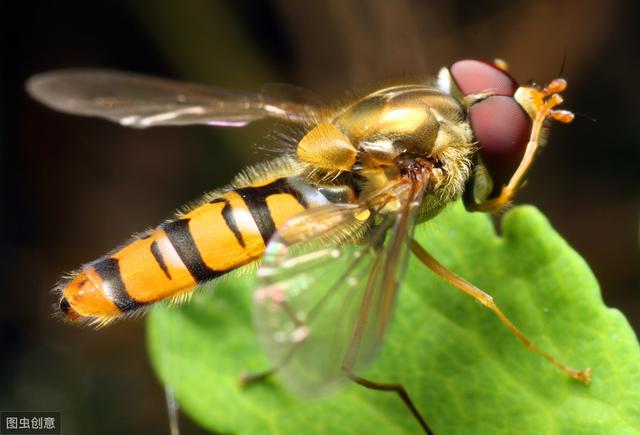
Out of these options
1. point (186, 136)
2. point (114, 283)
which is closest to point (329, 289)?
point (114, 283)

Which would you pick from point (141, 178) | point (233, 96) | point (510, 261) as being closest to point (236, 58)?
point (141, 178)

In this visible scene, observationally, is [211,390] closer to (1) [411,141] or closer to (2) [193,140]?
(1) [411,141]

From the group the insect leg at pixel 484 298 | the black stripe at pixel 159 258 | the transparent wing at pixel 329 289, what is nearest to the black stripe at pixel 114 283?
the black stripe at pixel 159 258

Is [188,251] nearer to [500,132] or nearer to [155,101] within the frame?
[155,101]

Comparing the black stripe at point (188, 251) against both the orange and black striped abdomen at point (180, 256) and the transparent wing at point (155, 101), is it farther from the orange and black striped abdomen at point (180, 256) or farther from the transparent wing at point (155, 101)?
the transparent wing at point (155, 101)

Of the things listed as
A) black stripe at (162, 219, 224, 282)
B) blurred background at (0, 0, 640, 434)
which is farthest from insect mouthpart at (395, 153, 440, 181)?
blurred background at (0, 0, 640, 434)
